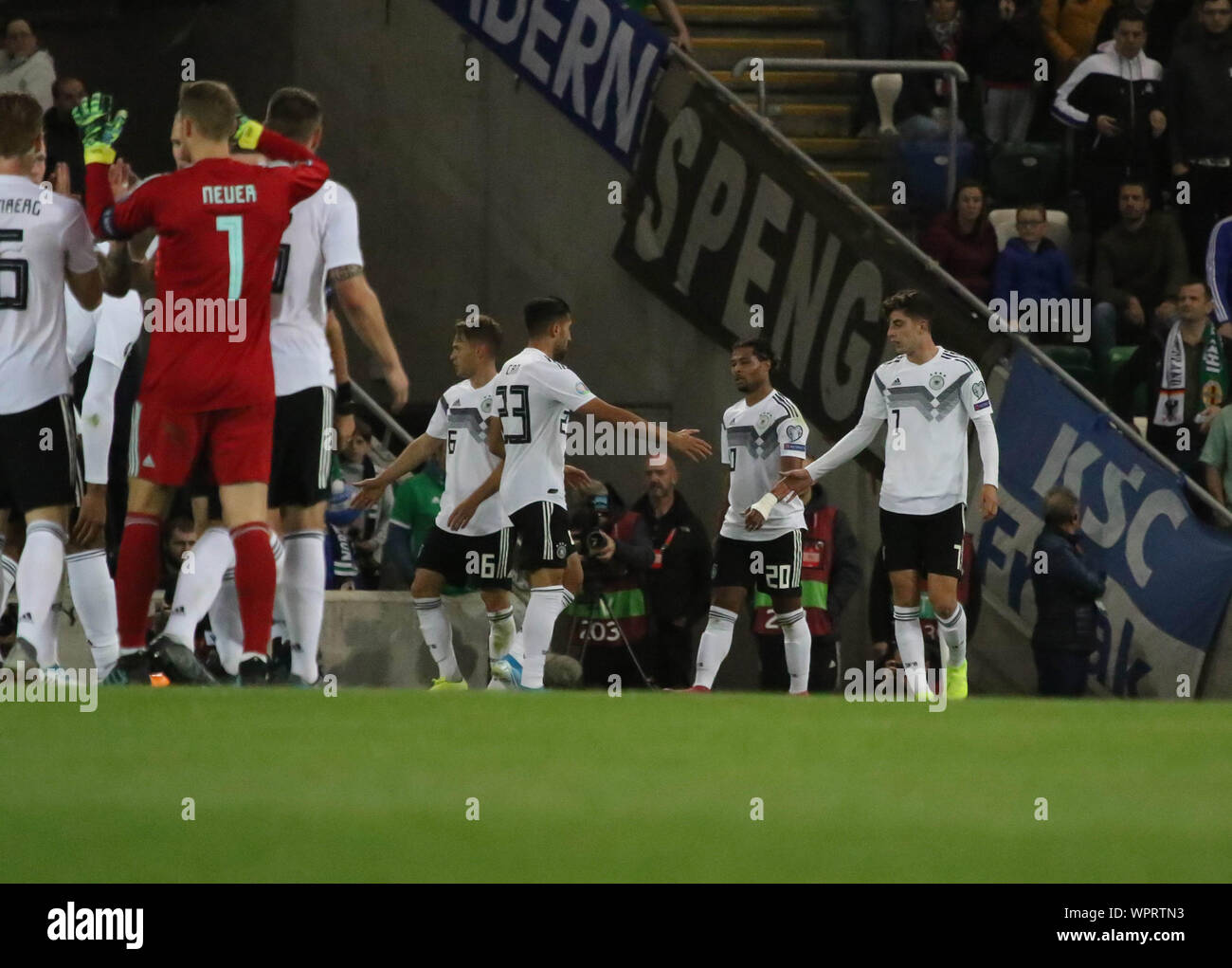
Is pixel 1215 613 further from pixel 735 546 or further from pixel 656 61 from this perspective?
pixel 656 61

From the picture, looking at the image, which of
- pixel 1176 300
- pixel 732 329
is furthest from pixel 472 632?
pixel 1176 300

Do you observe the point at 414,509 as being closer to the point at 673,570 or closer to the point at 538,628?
the point at 673,570

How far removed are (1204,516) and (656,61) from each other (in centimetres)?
515

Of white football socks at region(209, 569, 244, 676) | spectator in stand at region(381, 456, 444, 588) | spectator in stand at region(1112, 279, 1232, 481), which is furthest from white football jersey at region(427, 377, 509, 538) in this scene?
spectator in stand at region(1112, 279, 1232, 481)

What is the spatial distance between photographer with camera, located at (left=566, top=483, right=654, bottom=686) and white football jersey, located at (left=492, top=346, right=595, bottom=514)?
2.90 metres

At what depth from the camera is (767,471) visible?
1276 cm

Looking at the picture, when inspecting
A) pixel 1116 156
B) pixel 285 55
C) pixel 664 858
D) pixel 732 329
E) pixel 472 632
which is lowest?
pixel 664 858

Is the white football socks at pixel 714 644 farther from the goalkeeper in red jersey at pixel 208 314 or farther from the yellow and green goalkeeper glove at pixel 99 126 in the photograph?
the yellow and green goalkeeper glove at pixel 99 126

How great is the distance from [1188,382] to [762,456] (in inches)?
162

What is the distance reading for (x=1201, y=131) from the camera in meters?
16.8

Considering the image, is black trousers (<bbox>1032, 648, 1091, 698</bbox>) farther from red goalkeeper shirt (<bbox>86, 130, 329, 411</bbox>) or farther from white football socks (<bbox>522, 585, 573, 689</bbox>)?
red goalkeeper shirt (<bbox>86, 130, 329, 411</bbox>)

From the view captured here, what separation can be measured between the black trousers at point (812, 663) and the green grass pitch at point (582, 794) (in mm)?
5762

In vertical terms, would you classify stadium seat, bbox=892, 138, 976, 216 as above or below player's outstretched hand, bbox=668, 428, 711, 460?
above

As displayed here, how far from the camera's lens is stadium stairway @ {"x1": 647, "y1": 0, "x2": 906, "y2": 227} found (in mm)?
17047
